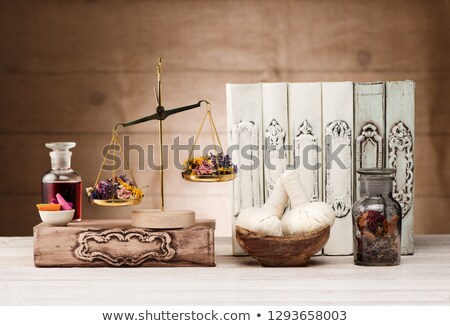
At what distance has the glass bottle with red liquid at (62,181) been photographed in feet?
3.72

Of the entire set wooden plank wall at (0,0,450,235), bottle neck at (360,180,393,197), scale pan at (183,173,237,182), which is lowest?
bottle neck at (360,180,393,197)

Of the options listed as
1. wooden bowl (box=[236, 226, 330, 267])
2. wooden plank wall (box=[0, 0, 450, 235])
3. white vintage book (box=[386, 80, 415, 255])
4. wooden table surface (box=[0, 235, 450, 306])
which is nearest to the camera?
wooden table surface (box=[0, 235, 450, 306])

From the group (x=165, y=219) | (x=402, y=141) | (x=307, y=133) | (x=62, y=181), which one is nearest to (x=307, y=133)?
(x=307, y=133)

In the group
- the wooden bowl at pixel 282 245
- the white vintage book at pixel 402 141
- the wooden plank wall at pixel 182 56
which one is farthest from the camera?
the wooden plank wall at pixel 182 56

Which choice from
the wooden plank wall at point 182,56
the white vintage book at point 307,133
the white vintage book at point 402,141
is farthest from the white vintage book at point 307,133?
the wooden plank wall at point 182,56

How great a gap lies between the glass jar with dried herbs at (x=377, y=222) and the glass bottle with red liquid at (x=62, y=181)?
41 centimetres

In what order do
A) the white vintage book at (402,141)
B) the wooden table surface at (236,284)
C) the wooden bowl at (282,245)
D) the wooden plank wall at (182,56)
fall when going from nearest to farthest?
the wooden table surface at (236,284) < the wooden bowl at (282,245) < the white vintage book at (402,141) < the wooden plank wall at (182,56)

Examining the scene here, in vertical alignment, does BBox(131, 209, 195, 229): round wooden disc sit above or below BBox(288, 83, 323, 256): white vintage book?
below

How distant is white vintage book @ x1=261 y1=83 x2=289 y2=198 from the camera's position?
1148 millimetres

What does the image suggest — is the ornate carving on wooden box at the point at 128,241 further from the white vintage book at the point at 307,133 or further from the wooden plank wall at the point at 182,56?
the wooden plank wall at the point at 182,56

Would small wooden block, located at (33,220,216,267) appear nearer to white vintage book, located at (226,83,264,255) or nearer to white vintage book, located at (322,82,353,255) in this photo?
white vintage book, located at (226,83,264,255)

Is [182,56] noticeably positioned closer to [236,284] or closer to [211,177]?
[211,177]

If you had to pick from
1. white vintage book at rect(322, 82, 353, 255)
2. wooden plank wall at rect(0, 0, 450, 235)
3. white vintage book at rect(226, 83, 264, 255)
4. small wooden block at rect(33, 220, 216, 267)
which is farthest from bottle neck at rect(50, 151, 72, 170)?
wooden plank wall at rect(0, 0, 450, 235)

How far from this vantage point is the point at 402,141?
115 centimetres
